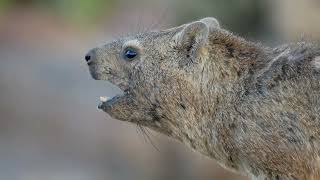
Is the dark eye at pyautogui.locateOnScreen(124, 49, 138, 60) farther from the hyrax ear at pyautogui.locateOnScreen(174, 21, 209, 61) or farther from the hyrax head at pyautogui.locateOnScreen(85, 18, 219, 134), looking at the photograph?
the hyrax ear at pyautogui.locateOnScreen(174, 21, 209, 61)

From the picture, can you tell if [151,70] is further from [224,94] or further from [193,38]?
[224,94]

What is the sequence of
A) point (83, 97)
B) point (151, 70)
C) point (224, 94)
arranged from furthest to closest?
point (83, 97)
point (151, 70)
point (224, 94)

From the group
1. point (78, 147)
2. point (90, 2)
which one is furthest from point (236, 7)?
point (90, 2)

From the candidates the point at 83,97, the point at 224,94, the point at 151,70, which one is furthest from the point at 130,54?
the point at 83,97

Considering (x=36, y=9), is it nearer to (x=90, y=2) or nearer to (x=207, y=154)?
(x=90, y=2)

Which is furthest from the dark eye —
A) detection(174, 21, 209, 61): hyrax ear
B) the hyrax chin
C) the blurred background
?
the blurred background
